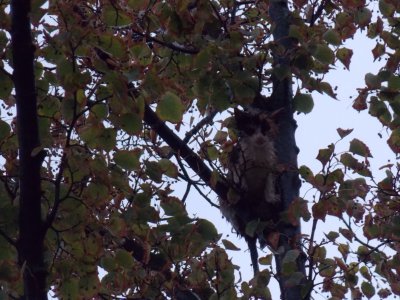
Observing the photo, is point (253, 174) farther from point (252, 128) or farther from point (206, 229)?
point (206, 229)

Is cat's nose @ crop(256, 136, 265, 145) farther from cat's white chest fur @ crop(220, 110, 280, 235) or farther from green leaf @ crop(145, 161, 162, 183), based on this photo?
green leaf @ crop(145, 161, 162, 183)

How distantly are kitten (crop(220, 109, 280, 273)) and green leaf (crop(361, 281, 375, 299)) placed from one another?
0.85 metres

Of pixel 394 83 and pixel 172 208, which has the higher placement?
pixel 394 83

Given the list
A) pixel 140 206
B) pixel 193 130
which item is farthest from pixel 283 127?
pixel 140 206

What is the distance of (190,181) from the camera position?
5668 millimetres

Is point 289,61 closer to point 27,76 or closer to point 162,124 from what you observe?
point 162,124

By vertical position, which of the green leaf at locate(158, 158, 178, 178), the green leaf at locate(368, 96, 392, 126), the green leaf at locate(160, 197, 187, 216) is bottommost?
the green leaf at locate(160, 197, 187, 216)

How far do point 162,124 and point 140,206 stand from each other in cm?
98

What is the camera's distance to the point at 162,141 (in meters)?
5.95

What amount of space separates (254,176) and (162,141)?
108 centimetres

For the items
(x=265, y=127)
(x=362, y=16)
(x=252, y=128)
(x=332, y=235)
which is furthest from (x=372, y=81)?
(x=332, y=235)

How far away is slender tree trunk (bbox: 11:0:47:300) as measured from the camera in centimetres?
→ 389

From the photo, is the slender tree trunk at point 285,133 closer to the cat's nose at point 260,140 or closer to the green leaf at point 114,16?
the cat's nose at point 260,140

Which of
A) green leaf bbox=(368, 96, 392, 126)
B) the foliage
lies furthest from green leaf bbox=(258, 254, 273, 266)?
green leaf bbox=(368, 96, 392, 126)
